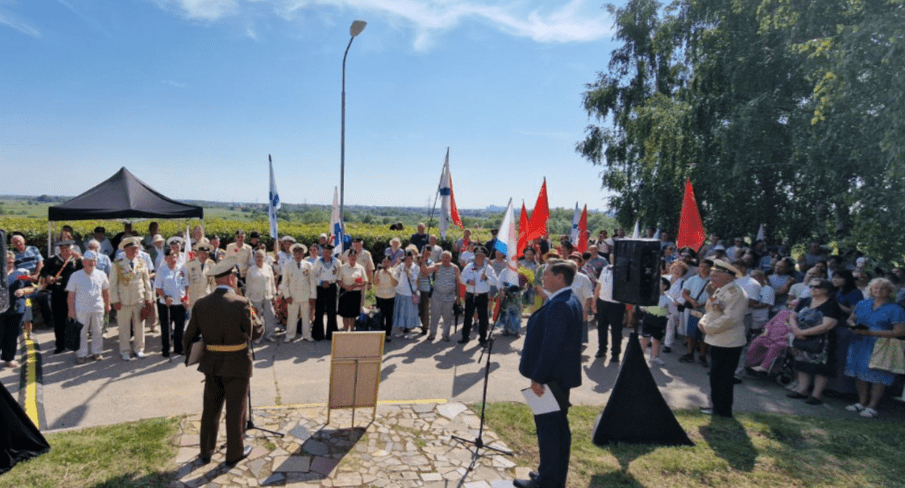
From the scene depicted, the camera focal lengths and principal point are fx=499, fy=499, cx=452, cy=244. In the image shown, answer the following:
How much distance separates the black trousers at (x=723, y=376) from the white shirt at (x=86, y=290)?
8979 millimetres

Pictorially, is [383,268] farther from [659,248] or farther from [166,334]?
[659,248]

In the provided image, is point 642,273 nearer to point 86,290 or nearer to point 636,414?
point 636,414

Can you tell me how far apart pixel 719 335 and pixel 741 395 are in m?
1.98

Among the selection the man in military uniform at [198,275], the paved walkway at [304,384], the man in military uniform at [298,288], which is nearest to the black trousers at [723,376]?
the paved walkway at [304,384]

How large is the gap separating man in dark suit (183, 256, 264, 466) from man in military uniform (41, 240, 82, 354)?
17.4 feet

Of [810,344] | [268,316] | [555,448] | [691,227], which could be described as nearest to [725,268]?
[810,344]

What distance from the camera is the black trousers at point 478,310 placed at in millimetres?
9422

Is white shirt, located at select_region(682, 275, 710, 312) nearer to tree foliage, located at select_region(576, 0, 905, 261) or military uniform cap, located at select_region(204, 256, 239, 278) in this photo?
tree foliage, located at select_region(576, 0, 905, 261)

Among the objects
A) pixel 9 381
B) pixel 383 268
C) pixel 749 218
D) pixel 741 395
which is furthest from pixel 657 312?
pixel 749 218

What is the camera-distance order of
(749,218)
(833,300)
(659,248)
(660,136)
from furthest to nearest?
1. (660,136)
2. (749,218)
3. (833,300)
4. (659,248)

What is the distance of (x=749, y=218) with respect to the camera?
1788 centimetres

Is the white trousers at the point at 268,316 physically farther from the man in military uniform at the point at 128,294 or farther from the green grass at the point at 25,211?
the green grass at the point at 25,211

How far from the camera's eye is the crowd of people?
22.4 ft

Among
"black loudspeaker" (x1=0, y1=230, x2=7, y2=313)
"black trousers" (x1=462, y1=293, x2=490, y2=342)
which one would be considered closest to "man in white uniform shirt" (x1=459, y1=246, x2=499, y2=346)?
"black trousers" (x1=462, y1=293, x2=490, y2=342)
